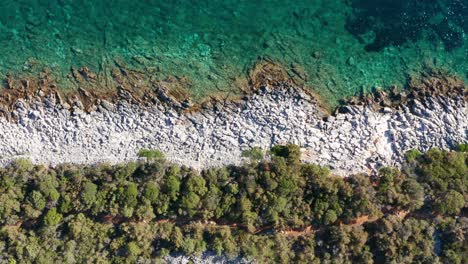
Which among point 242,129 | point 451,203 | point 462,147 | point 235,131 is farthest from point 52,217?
point 462,147

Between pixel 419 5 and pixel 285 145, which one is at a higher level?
pixel 419 5

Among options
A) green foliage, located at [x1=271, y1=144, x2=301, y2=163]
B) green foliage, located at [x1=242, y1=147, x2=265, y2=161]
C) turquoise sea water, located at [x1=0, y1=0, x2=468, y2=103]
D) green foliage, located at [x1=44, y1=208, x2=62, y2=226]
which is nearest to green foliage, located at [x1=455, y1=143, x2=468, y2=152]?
turquoise sea water, located at [x1=0, y1=0, x2=468, y2=103]

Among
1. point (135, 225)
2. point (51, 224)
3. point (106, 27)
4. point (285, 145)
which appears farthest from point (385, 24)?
point (51, 224)

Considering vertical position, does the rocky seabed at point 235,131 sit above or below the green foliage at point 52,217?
above

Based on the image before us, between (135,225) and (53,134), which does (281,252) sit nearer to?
(135,225)

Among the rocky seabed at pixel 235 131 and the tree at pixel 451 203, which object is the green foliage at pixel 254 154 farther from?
the tree at pixel 451 203

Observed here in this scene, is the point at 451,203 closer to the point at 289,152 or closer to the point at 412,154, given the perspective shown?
the point at 412,154

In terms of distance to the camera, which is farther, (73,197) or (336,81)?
(336,81)

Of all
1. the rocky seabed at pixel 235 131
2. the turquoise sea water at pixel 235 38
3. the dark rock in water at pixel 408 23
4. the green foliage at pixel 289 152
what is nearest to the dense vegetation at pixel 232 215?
the green foliage at pixel 289 152
